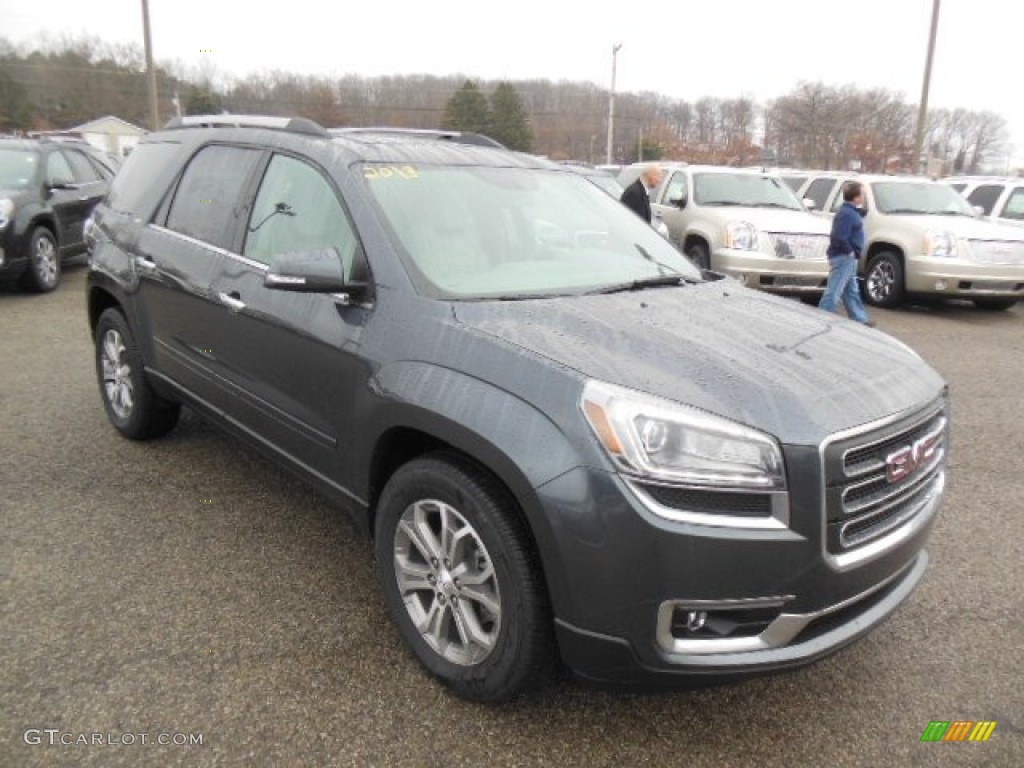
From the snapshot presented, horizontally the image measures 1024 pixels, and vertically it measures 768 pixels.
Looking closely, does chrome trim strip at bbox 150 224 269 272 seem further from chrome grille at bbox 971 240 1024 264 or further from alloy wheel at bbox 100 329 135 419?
chrome grille at bbox 971 240 1024 264

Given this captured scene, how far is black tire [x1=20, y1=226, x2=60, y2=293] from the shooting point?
927 cm

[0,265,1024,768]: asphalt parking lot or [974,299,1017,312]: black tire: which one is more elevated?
[974,299,1017,312]: black tire

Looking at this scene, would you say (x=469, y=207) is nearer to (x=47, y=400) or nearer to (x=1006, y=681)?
(x=1006, y=681)

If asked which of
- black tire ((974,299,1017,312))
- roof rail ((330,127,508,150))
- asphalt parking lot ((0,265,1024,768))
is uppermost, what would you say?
roof rail ((330,127,508,150))

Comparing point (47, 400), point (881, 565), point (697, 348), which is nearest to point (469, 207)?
point (697, 348)

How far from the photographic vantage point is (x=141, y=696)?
8.29 feet

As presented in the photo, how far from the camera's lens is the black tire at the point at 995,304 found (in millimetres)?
10828

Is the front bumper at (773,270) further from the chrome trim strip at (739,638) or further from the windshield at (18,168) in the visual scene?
the windshield at (18,168)

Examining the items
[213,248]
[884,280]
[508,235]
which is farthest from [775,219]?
[213,248]

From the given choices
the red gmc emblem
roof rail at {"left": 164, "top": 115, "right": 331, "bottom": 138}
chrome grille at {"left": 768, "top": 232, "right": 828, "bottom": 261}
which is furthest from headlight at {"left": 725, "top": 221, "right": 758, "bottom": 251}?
the red gmc emblem

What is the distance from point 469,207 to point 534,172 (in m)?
0.67

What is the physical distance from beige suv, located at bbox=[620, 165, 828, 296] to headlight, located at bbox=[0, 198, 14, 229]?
25.4 feet

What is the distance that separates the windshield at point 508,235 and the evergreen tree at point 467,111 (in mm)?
37208

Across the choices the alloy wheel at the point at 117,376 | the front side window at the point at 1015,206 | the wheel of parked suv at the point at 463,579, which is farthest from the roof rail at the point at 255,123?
the front side window at the point at 1015,206
